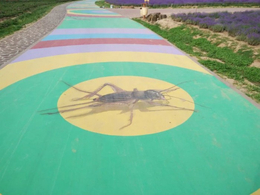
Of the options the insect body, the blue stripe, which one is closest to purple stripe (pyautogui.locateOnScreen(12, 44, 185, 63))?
the blue stripe

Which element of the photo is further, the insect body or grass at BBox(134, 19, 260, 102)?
grass at BBox(134, 19, 260, 102)

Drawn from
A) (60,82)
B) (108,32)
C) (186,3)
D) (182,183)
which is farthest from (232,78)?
(186,3)

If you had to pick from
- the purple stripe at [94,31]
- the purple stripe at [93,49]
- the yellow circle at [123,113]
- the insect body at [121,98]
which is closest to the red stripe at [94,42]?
the purple stripe at [93,49]

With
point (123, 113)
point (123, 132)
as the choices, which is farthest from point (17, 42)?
point (123, 132)

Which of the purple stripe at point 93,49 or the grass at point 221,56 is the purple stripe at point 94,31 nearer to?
the grass at point 221,56

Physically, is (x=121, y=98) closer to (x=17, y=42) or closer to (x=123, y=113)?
(x=123, y=113)

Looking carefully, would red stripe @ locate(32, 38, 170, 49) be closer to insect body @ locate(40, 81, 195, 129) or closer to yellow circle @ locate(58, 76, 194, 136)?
yellow circle @ locate(58, 76, 194, 136)

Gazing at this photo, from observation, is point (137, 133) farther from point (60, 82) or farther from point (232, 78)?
point (232, 78)
